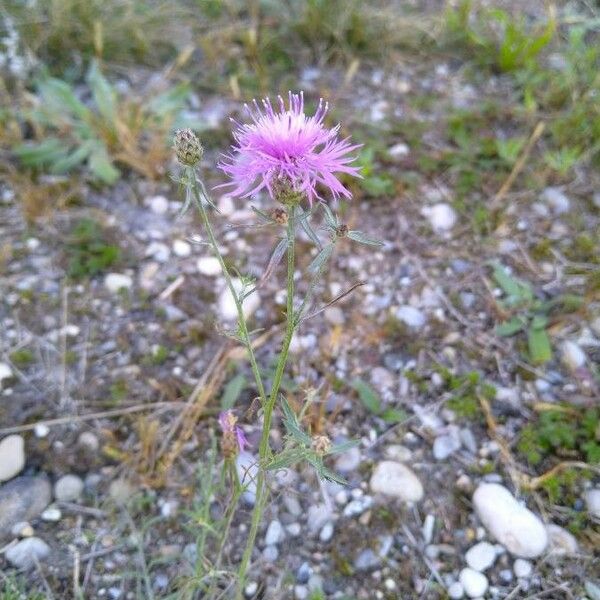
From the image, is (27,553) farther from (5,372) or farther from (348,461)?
(348,461)

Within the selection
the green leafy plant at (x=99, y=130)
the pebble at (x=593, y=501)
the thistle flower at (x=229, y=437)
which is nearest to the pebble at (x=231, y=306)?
the green leafy plant at (x=99, y=130)

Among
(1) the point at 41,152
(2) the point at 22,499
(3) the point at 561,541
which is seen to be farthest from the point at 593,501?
(1) the point at 41,152

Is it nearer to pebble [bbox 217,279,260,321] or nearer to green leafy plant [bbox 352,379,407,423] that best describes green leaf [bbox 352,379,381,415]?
green leafy plant [bbox 352,379,407,423]

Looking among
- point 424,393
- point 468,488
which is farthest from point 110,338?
point 468,488

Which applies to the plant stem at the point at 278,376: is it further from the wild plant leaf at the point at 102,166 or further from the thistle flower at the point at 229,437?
the wild plant leaf at the point at 102,166

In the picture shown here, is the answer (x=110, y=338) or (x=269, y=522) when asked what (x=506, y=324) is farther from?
(x=110, y=338)

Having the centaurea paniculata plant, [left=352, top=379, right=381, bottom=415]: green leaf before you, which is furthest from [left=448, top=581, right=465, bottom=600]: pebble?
the centaurea paniculata plant
